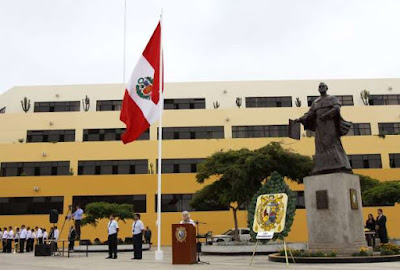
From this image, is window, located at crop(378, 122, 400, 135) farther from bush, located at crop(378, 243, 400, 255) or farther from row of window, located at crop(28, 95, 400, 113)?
bush, located at crop(378, 243, 400, 255)

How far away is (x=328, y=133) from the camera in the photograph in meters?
13.2

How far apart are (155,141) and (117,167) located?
389 centimetres

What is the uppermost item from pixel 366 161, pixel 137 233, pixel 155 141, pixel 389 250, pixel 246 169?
pixel 155 141

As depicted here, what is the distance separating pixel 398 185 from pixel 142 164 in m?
20.5

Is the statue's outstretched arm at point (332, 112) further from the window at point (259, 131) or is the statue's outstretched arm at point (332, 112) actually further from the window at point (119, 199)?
the window at point (259, 131)

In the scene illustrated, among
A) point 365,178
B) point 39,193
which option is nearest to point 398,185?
point 365,178

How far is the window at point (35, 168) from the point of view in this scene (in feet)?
123

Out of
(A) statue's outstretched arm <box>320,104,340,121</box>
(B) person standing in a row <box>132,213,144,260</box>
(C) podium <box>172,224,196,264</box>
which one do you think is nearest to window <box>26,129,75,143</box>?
(B) person standing in a row <box>132,213,144,260</box>

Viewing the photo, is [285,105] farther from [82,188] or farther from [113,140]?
[82,188]

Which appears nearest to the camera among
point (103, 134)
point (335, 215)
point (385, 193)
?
point (335, 215)

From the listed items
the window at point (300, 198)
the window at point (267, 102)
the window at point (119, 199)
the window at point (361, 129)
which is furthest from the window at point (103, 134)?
the window at point (361, 129)

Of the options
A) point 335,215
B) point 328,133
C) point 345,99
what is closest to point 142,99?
point 328,133

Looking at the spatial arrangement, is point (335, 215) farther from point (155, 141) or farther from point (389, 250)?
point (155, 141)

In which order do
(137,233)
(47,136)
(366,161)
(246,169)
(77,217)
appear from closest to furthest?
(137,233) → (77,217) → (246,169) → (366,161) → (47,136)
